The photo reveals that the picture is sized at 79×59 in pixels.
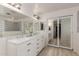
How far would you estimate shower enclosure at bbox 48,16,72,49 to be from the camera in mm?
1549

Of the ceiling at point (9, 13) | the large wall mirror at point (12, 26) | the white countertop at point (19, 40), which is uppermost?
the ceiling at point (9, 13)

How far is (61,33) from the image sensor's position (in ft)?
5.47

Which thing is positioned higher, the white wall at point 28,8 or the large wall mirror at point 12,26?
the white wall at point 28,8

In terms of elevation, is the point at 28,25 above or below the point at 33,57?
above

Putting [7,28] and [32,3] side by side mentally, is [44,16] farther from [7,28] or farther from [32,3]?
[7,28]

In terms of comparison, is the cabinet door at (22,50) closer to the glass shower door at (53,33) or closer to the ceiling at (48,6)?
the glass shower door at (53,33)

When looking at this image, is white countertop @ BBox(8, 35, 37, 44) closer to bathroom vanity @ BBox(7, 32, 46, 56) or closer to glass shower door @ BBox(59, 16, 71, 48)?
bathroom vanity @ BBox(7, 32, 46, 56)

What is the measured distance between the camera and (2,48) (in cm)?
114

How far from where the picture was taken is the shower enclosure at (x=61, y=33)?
155cm

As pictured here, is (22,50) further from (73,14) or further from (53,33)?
(73,14)

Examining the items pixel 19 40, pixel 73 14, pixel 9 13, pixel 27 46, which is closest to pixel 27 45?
pixel 27 46

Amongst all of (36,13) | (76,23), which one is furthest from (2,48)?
(76,23)

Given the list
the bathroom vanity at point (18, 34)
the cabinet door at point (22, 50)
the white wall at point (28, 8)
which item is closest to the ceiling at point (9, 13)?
the bathroom vanity at point (18, 34)

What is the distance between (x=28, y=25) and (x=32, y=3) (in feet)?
1.25
